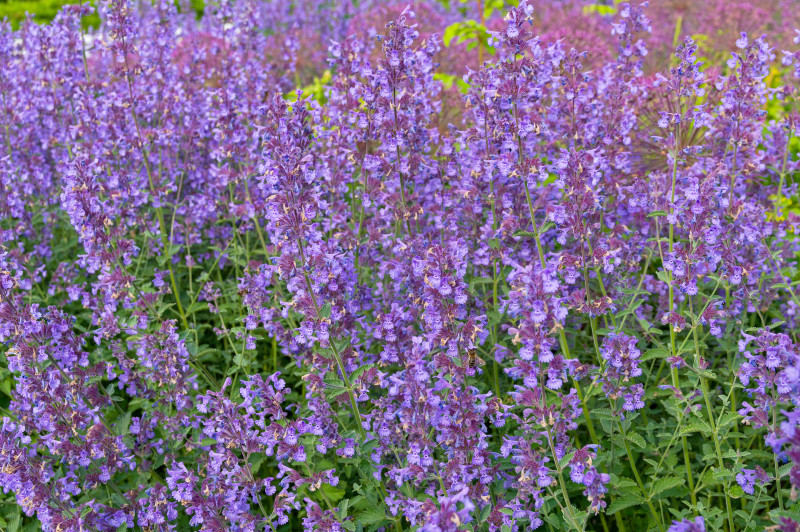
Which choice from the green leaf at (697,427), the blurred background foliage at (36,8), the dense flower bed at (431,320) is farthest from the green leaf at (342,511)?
the blurred background foliage at (36,8)

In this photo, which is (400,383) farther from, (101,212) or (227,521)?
(101,212)

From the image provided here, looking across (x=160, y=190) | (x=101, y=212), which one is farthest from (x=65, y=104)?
(x=101, y=212)

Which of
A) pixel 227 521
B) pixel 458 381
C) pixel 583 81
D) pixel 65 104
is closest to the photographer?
pixel 458 381

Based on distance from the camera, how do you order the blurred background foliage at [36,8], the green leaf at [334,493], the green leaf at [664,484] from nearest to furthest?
the green leaf at [664,484] → the green leaf at [334,493] → the blurred background foliage at [36,8]

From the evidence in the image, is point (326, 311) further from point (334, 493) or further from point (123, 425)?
point (123, 425)

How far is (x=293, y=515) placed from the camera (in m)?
4.14

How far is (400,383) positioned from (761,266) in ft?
8.30

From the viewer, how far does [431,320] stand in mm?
3051

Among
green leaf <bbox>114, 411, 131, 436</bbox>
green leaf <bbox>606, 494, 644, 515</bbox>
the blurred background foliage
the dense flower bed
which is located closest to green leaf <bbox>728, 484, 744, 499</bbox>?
the dense flower bed

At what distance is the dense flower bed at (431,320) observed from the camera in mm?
3139

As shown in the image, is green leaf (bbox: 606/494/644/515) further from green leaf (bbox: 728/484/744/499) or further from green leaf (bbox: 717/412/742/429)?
green leaf (bbox: 717/412/742/429)

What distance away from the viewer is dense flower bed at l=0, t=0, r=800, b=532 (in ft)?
10.3

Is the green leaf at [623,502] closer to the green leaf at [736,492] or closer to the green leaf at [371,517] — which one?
the green leaf at [736,492]

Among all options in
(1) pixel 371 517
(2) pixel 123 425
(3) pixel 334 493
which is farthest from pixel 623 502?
(2) pixel 123 425
